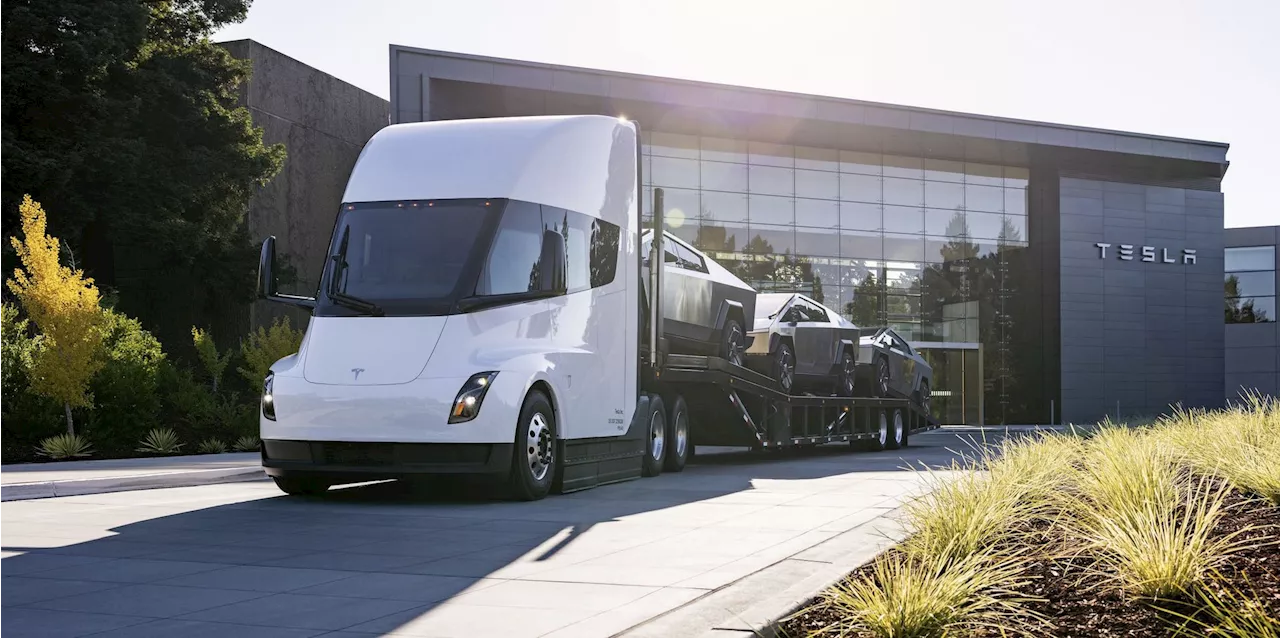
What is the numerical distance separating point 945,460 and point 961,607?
1602 centimetres

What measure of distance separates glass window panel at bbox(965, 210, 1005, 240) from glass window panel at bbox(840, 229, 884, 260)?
4.20 metres

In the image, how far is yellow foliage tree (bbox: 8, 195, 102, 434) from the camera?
19.7m

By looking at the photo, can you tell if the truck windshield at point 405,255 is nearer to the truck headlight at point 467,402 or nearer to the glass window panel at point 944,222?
the truck headlight at point 467,402

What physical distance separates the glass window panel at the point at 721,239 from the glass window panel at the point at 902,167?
6683 millimetres

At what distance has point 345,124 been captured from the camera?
1730 inches

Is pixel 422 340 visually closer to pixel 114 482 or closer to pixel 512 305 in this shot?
pixel 512 305

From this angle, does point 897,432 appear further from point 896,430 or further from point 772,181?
point 772,181

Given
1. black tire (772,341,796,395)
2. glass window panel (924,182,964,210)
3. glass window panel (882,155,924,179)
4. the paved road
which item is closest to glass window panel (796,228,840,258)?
glass window panel (882,155,924,179)

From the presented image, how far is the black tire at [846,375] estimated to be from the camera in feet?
71.7

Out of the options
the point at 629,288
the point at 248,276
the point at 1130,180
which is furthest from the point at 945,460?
the point at 1130,180

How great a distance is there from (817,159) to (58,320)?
2930cm

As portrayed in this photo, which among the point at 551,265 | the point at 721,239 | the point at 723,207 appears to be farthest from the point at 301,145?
the point at 551,265

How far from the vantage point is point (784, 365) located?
19.2 m

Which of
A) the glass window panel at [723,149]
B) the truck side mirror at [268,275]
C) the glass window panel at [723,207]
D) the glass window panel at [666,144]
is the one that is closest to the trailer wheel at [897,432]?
the truck side mirror at [268,275]
